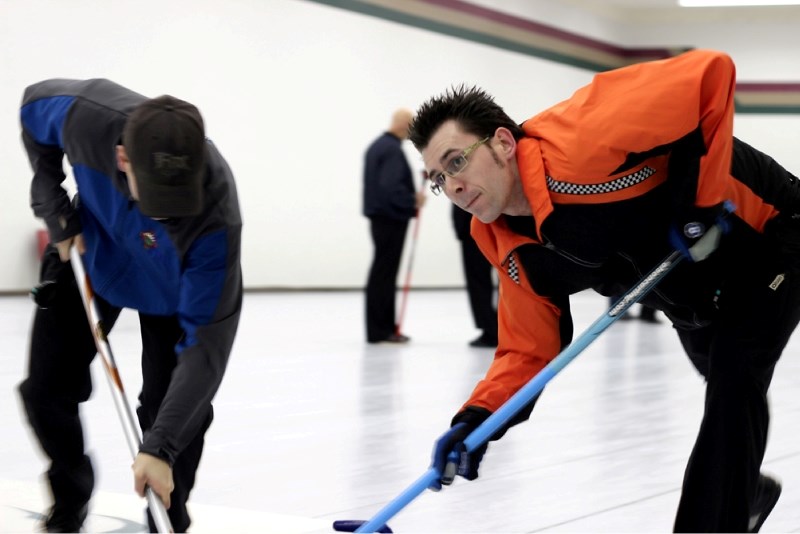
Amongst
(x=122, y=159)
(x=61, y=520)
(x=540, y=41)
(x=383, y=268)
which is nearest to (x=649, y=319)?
(x=383, y=268)

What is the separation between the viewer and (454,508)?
313 cm

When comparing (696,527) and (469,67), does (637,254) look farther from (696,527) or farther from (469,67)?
(469,67)

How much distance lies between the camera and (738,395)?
2.19 metres

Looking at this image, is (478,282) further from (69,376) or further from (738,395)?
(738,395)

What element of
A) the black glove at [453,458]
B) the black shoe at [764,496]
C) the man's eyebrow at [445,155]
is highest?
the man's eyebrow at [445,155]

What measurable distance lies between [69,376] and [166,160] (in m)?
0.88

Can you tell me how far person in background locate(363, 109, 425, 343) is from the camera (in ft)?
23.3

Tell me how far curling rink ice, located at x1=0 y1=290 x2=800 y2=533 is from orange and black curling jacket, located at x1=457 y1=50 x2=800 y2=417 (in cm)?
78

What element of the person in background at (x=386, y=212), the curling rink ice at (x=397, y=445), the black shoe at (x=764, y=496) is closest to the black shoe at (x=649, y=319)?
the curling rink ice at (x=397, y=445)

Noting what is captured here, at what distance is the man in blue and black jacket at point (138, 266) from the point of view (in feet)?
6.82

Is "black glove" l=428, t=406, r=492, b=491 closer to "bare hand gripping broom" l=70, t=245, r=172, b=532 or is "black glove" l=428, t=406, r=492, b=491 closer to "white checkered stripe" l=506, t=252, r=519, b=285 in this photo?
"white checkered stripe" l=506, t=252, r=519, b=285

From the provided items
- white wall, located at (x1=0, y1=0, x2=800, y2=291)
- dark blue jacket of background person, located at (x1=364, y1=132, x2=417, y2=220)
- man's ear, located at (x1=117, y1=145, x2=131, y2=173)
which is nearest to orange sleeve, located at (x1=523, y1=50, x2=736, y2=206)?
man's ear, located at (x1=117, y1=145, x2=131, y2=173)

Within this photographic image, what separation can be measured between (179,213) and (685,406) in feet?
11.0

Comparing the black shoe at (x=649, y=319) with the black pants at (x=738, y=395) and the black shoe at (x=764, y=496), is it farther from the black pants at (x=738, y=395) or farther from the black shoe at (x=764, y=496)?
the black pants at (x=738, y=395)
